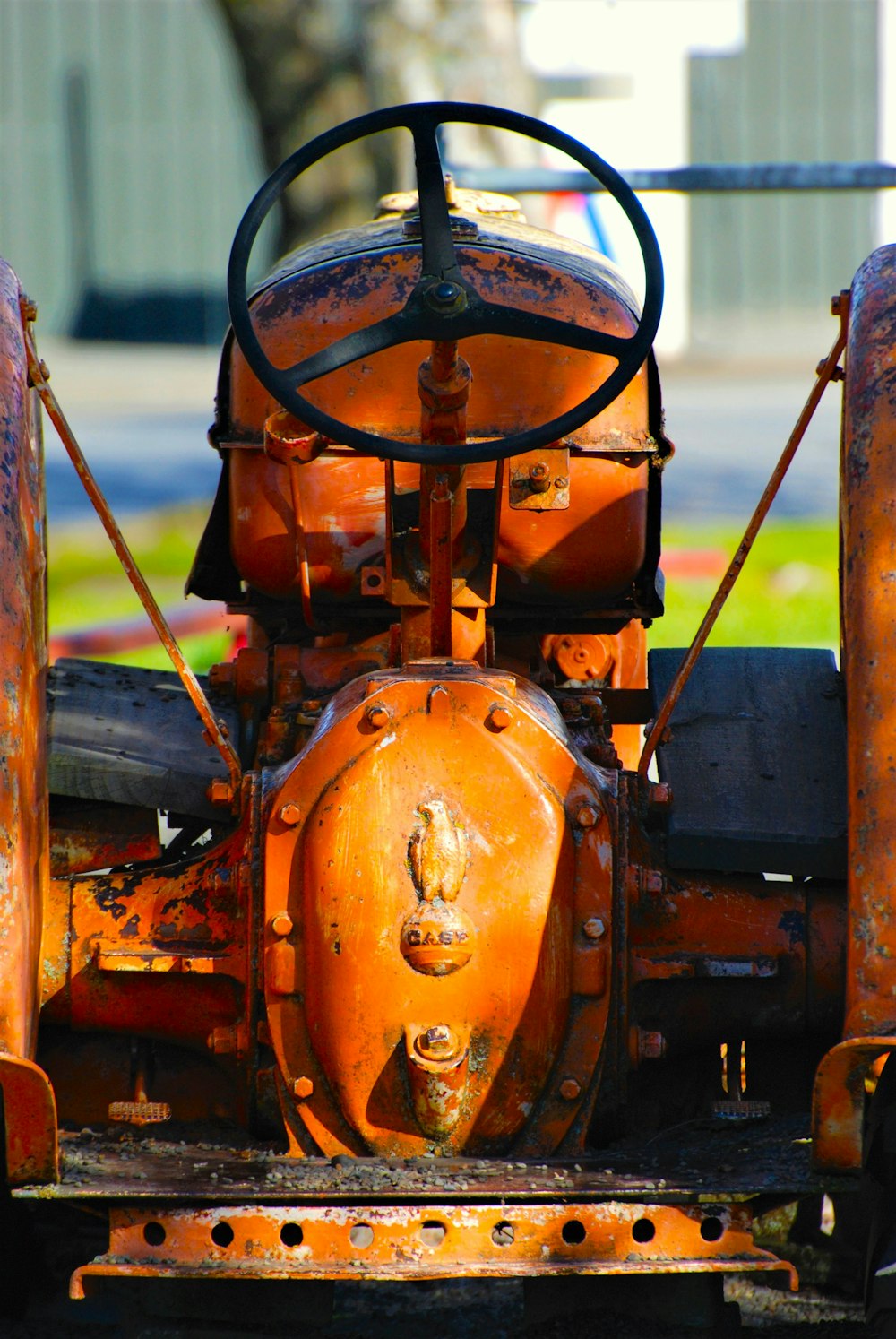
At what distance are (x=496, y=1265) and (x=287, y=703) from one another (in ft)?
4.38

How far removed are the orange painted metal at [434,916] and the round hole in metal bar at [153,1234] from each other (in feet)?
1.03

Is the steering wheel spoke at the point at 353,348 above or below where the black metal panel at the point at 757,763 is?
above

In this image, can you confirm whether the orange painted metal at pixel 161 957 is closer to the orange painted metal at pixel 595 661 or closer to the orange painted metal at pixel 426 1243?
the orange painted metal at pixel 426 1243

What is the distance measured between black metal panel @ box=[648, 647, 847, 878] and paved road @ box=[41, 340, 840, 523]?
30.0 feet

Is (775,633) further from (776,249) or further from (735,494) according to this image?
(776,249)

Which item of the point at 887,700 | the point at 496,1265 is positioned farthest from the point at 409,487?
the point at 496,1265

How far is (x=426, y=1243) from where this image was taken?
2535 mm

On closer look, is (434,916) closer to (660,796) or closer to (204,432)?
(660,796)

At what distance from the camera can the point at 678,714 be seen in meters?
3.35

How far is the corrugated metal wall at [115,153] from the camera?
75.5 ft

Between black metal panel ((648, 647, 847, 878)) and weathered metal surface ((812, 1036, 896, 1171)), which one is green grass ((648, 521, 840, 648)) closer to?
black metal panel ((648, 647, 847, 878))

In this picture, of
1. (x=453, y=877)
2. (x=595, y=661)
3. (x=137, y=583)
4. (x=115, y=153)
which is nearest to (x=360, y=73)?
(x=595, y=661)

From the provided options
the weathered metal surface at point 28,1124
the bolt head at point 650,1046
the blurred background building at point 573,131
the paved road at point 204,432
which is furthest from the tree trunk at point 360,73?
the weathered metal surface at point 28,1124

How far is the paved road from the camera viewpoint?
44.8 feet
